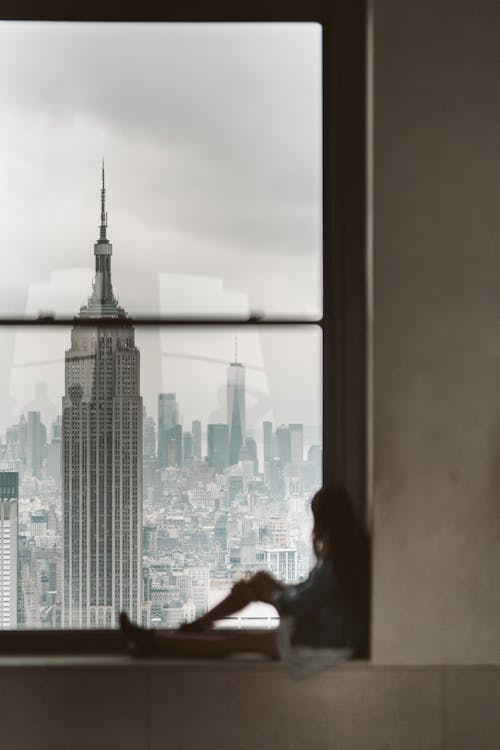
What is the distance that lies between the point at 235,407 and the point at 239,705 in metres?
0.93

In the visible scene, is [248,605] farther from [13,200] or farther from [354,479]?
[13,200]

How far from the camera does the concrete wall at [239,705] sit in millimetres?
2770

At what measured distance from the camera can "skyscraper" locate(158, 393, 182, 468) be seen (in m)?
2.99

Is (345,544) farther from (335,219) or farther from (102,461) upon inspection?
(335,219)

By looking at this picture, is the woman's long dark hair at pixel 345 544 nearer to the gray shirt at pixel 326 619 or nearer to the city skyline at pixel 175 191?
the gray shirt at pixel 326 619

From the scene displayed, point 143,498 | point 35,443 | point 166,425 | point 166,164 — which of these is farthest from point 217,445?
point 166,164

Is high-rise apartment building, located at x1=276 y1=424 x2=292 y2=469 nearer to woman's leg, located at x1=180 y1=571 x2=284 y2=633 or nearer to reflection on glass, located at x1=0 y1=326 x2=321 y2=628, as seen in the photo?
reflection on glass, located at x1=0 y1=326 x2=321 y2=628

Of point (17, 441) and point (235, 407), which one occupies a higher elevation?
point (235, 407)

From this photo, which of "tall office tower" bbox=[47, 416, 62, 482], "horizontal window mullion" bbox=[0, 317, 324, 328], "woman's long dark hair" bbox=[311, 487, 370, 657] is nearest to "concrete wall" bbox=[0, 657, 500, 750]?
"woman's long dark hair" bbox=[311, 487, 370, 657]


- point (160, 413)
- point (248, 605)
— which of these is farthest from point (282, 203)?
point (248, 605)

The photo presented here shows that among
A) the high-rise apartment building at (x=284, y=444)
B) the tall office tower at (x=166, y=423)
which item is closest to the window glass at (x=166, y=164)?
the tall office tower at (x=166, y=423)

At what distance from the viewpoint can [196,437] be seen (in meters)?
2.98

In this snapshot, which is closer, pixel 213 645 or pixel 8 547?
pixel 213 645

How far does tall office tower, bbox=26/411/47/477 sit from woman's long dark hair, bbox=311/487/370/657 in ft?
2.96
